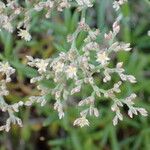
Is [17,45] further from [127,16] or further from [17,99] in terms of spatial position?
[127,16]

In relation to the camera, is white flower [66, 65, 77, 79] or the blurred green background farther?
the blurred green background

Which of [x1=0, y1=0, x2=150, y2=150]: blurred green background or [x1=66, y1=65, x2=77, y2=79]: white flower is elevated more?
[x1=66, y1=65, x2=77, y2=79]: white flower

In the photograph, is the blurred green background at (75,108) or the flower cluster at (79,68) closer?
A: the flower cluster at (79,68)

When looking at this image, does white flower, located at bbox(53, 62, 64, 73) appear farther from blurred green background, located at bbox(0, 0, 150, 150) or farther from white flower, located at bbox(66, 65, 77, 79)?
blurred green background, located at bbox(0, 0, 150, 150)

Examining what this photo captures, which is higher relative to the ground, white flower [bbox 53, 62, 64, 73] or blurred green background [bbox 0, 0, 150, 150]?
white flower [bbox 53, 62, 64, 73]

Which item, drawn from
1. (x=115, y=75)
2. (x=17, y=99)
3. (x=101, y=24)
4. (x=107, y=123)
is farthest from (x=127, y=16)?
(x=17, y=99)

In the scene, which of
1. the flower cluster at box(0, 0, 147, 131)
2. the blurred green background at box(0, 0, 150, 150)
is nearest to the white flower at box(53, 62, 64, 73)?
the flower cluster at box(0, 0, 147, 131)

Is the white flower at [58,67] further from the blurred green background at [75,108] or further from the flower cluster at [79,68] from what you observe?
the blurred green background at [75,108]

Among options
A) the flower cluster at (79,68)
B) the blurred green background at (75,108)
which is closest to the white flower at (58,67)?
the flower cluster at (79,68)
